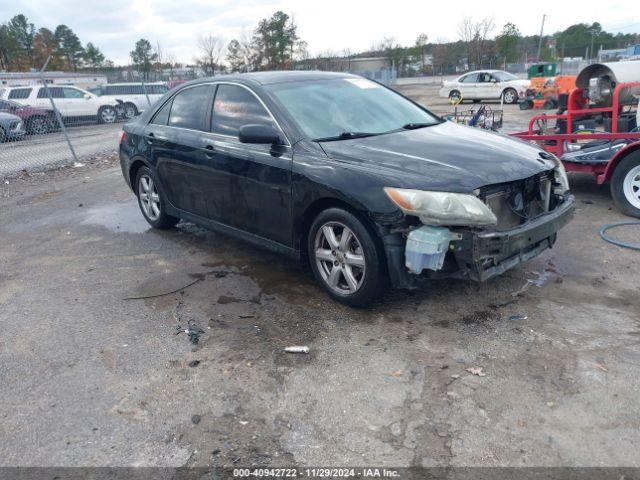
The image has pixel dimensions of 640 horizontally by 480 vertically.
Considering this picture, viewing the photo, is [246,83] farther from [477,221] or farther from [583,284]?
[583,284]

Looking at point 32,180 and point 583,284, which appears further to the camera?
point 32,180

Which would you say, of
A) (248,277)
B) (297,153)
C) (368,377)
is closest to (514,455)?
(368,377)

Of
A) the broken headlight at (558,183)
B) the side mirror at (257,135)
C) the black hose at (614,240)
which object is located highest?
the side mirror at (257,135)

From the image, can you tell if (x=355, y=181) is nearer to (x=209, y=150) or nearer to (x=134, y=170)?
(x=209, y=150)

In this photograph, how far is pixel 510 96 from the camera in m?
22.8

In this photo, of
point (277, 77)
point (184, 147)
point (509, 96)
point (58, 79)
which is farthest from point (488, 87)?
point (58, 79)

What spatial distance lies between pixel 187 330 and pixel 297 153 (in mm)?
1589

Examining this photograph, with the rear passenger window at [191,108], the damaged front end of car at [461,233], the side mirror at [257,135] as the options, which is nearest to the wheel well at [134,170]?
the rear passenger window at [191,108]

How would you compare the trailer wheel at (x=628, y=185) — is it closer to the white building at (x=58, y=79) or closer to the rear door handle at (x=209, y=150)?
the rear door handle at (x=209, y=150)

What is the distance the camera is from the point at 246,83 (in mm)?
4711

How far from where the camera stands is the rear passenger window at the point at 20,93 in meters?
18.7

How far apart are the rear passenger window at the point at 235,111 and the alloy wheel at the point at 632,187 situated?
4.10 metres

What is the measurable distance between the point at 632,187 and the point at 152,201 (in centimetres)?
551

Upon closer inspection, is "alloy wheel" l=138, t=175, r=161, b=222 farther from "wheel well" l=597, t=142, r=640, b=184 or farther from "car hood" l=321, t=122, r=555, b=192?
"wheel well" l=597, t=142, r=640, b=184
